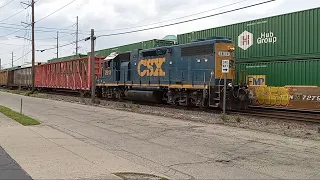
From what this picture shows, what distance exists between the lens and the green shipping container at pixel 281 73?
17797mm

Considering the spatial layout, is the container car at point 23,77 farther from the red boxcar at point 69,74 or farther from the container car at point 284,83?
the container car at point 284,83

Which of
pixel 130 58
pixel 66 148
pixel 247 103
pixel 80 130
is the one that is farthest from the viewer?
pixel 130 58

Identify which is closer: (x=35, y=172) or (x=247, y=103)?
(x=35, y=172)

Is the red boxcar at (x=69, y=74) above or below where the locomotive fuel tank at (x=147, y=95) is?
above

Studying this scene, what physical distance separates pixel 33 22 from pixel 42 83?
7124 millimetres

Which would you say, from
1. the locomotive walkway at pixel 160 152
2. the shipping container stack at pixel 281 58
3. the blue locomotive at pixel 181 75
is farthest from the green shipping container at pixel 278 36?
the locomotive walkway at pixel 160 152

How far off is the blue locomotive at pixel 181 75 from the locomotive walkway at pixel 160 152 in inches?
204

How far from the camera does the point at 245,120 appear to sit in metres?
14.5

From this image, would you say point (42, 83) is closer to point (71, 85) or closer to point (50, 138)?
point (71, 85)

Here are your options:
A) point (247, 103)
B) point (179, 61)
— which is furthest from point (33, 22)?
point (247, 103)

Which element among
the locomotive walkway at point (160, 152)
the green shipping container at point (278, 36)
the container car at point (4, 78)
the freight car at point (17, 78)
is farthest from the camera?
the container car at point (4, 78)

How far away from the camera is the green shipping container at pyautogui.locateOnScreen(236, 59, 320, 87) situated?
17797mm

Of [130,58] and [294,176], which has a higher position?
[130,58]

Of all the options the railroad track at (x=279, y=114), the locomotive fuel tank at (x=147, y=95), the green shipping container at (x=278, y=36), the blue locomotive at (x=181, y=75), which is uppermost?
the green shipping container at (x=278, y=36)
